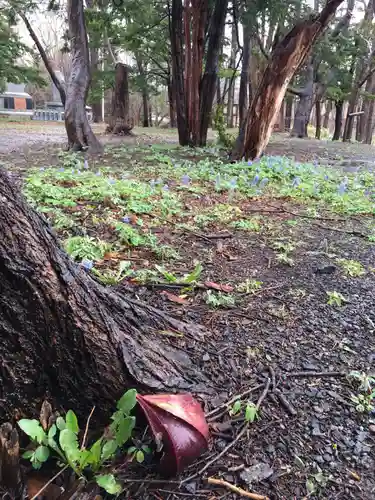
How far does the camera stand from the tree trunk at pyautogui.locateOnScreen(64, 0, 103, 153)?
308 inches

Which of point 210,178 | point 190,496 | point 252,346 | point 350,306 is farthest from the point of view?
point 210,178

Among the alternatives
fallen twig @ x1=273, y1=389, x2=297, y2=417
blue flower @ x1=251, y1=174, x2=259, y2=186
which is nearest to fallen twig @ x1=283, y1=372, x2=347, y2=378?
fallen twig @ x1=273, y1=389, x2=297, y2=417

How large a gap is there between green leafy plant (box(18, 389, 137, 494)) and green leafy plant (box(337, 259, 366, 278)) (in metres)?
2.07

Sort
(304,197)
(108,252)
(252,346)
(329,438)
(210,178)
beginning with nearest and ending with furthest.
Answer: (329,438) → (252,346) → (108,252) → (304,197) → (210,178)

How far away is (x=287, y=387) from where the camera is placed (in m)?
1.67

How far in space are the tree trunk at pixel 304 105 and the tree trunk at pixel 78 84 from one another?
11109 mm

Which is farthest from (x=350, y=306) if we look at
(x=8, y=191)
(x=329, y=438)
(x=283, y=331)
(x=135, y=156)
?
(x=135, y=156)

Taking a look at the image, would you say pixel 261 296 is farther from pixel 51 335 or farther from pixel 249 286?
pixel 51 335

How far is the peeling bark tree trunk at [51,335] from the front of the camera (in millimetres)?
1217

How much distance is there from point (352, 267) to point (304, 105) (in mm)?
15698

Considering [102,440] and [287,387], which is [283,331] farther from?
[102,440]

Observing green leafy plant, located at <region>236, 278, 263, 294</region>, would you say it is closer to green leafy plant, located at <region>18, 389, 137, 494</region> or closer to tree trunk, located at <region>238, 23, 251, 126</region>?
green leafy plant, located at <region>18, 389, 137, 494</region>

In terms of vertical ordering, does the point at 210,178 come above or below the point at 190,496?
above

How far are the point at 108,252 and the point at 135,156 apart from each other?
541cm
